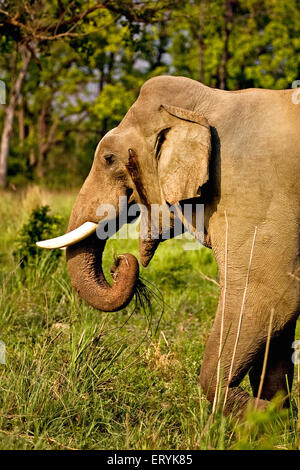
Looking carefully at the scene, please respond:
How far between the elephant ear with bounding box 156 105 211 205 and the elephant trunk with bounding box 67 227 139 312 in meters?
0.51

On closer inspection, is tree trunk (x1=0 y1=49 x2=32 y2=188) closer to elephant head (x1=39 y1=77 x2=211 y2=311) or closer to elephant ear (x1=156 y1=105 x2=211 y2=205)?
elephant head (x1=39 y1=77 x2=211 y2=311)

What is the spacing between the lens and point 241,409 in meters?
3.47

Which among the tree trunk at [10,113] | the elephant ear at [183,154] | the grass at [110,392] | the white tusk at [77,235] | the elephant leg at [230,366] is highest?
the tree trunk at [10,113]

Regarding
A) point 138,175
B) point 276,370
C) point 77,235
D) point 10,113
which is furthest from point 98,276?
point 10,113

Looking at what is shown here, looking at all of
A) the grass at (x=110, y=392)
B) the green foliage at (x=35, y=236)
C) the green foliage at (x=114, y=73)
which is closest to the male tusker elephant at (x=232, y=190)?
the grass at (x=110, y=392)

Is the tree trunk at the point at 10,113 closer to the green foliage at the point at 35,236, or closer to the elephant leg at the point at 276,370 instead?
the green foliage at the point at 35,236

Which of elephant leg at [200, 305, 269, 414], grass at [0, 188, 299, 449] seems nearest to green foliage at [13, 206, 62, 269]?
grass at [0, 188, 299, 449]

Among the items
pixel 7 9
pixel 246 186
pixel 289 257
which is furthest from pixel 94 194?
pixel 7 9

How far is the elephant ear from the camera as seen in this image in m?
3.46

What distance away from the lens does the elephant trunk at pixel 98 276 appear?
384 cm

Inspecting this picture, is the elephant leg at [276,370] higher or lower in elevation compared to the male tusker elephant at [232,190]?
lower

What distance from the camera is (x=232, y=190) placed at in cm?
349

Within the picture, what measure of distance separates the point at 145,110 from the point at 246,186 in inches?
31.2
